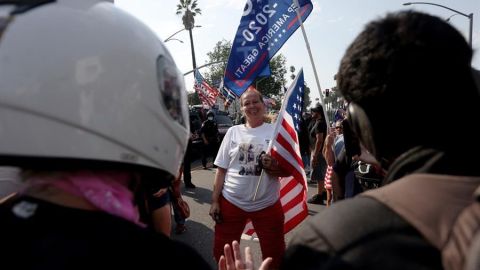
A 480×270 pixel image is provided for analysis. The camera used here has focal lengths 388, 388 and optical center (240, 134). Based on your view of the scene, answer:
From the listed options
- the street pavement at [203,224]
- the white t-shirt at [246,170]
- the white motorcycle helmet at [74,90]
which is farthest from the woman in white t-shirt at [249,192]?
the white motorcycle helmet at [74,90]

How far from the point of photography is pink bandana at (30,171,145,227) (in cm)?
91

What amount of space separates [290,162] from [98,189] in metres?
2.71

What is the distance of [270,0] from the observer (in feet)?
14.9

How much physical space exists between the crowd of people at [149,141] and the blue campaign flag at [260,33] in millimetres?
3402

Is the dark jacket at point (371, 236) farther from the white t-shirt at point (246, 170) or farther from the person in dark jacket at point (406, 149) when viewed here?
the white t-shirt at point (246, 170)

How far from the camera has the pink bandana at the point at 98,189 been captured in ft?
2.98

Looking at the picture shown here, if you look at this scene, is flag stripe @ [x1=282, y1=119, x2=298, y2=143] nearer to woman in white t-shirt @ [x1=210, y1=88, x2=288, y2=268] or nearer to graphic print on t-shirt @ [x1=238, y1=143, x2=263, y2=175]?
woman in white t-shirt @ [x1=210, y1=88, x2=288, y2=268]

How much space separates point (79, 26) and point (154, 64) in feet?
0.74

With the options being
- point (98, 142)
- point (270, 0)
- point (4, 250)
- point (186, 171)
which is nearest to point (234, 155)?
point (270, 0)

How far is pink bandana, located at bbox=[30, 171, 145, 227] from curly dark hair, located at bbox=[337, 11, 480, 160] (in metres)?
0.69

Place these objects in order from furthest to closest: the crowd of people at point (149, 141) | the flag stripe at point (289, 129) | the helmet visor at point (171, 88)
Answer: the flag stripe at point (289, 129) → the helmet visor at point (171, 88) → the crowd of people at point (149, 141)

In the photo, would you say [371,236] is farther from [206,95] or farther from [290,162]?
[206,95]

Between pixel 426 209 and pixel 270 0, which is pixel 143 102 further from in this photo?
pixel 270 0

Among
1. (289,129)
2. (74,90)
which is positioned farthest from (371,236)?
(289,129)
